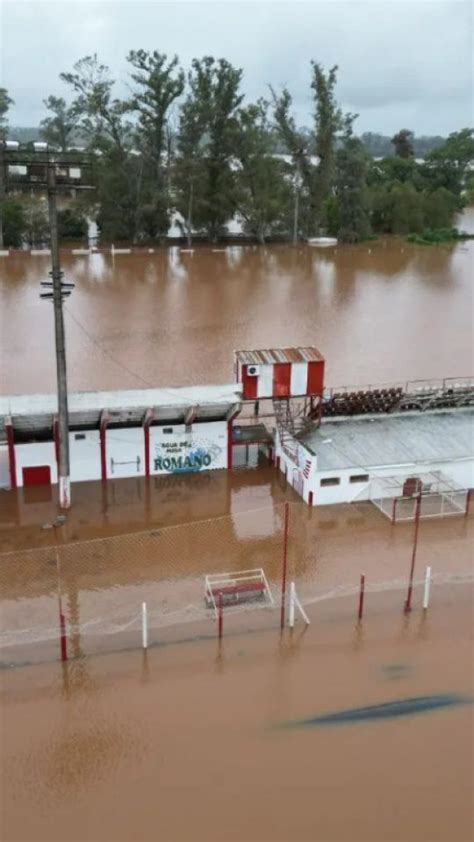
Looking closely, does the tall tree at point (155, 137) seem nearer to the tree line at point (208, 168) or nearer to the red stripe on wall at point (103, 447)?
the tree line at point (208, 168)

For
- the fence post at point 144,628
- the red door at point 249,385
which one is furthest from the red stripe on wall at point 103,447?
the fence post at point 144,628

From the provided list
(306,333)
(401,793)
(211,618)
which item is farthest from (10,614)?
(306,333)

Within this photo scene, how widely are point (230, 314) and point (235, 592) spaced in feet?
119

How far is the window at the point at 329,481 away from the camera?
2578 cm

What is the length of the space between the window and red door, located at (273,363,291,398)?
3.37 m

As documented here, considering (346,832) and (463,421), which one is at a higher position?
Result: (463,421)

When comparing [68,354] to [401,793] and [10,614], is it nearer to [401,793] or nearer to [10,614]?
[10,614]

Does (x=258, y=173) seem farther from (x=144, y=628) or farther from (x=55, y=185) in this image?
(x=144, y=628)

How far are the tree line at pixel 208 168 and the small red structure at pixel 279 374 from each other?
52454 mm

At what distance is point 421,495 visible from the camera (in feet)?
84.4

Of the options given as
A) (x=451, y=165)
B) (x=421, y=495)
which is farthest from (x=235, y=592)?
(x=451, y=165)

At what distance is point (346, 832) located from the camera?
13648 millimetres

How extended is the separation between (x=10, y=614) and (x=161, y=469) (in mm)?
9497

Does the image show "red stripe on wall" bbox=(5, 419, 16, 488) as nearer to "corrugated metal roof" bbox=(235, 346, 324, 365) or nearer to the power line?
"corrugated metal roof" bbox=(235, 346, 324, 365)
